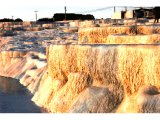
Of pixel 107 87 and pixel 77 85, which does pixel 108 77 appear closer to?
pixel 107 87

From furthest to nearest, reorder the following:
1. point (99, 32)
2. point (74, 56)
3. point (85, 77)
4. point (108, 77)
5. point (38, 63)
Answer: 1. point (38, 63)
2. point (99, 32)
3. point (74, 56)
4. point (85, 77)
5. point (108, 77)

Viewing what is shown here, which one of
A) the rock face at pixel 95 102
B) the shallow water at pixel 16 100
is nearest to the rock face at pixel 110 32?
Result: the shallow water at pixel 16 100

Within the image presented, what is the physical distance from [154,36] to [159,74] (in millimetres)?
4304

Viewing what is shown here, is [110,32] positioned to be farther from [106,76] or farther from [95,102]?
[95,102]

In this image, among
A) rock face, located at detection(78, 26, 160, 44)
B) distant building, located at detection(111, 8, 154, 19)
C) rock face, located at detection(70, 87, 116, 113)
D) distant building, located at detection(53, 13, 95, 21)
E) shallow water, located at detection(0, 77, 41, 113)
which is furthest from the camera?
distant building, located at detection(53, 13, 95, 21)

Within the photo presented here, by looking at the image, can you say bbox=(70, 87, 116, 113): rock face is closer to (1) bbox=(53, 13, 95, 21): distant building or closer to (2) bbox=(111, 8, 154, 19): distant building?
(2) bbox=(111, 8, 154, 19): distant building

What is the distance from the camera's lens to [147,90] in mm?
9562

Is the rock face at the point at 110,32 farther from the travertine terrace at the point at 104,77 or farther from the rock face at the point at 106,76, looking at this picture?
the rock face at the point at 106,76

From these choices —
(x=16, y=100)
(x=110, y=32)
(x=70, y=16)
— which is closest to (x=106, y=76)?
(x=16, y=100)

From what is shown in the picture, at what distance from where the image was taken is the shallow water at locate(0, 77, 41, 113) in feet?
49.1

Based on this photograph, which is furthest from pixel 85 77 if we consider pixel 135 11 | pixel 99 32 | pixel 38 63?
pixel 135 11

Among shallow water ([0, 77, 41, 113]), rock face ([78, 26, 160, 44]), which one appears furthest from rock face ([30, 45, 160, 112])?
rock face ([78, 26, 160, 44])

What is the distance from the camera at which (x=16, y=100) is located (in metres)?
17.6

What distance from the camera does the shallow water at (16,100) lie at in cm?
1497
